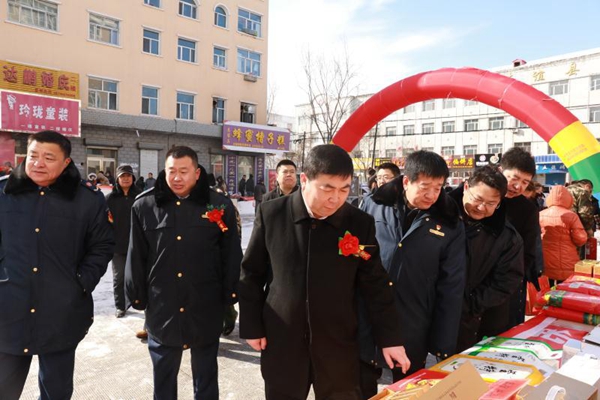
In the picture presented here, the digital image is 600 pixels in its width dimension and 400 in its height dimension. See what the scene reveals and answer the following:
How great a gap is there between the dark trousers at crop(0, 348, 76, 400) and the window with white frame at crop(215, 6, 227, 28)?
18912mm

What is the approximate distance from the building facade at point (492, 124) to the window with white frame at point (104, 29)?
15667 mm

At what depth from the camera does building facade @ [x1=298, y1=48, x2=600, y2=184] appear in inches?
1117

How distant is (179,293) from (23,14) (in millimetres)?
15983

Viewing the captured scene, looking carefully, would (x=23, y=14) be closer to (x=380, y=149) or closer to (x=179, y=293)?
(x=179, y=293)

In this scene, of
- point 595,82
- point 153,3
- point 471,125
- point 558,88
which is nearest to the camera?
point 153,3

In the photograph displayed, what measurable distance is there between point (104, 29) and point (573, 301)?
57.6 ft

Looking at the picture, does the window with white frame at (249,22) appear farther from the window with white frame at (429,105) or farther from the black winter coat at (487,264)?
the window with white frame at (429,105)

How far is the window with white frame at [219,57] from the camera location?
18.9 metres

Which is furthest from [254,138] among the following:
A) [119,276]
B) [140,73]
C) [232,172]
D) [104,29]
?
[119,276]

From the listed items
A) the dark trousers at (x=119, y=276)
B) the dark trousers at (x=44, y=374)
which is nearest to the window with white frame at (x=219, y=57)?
the dark trousers at (x=119, y=276)

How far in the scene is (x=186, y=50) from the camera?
1794 centimetres

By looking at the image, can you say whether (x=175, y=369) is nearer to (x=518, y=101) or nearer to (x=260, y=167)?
(x=518, y=101)

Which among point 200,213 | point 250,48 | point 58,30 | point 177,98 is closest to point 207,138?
point 177,98

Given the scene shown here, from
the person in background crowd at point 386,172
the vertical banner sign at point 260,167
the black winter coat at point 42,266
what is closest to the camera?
the black winter coat at point 42,266
